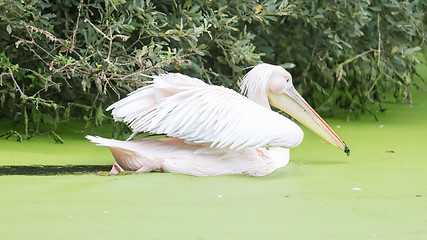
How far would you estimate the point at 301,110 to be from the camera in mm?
4879

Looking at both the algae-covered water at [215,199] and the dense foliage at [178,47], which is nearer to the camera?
the algae-covered water at [215,199]

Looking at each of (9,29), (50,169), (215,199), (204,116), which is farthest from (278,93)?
(9,29)

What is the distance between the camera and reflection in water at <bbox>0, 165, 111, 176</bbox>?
4402 millimetres

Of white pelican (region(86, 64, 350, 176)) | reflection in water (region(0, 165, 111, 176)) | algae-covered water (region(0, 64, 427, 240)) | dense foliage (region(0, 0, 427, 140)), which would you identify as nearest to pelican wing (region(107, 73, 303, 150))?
white pelican (region(86, 64, 350, 176))

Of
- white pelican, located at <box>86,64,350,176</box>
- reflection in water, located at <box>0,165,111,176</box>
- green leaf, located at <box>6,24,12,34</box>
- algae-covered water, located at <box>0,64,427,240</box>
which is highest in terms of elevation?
green leaf, located at <box>6,24,12,34</box>

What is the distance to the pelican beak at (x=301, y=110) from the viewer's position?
4.80 m

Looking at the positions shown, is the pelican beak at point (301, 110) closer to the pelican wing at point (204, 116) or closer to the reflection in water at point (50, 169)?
the pelican wing at point (204, 116)

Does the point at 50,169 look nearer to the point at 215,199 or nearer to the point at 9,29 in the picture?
the point at 9,29

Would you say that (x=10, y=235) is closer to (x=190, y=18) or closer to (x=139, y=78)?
(x=139, y=78)

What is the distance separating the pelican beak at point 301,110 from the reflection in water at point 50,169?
1109 millimetres

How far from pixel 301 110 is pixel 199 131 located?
929mm

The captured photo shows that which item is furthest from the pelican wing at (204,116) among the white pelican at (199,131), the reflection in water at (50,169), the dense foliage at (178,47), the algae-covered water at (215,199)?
the dense foliage at (178,47)

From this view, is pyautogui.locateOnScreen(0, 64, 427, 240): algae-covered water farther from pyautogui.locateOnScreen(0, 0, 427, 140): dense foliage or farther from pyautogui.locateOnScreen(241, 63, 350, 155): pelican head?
pyautogui.locateOnScreen(0, 0, 427, 140): dense foliage

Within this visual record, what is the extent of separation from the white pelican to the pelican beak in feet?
1.17
